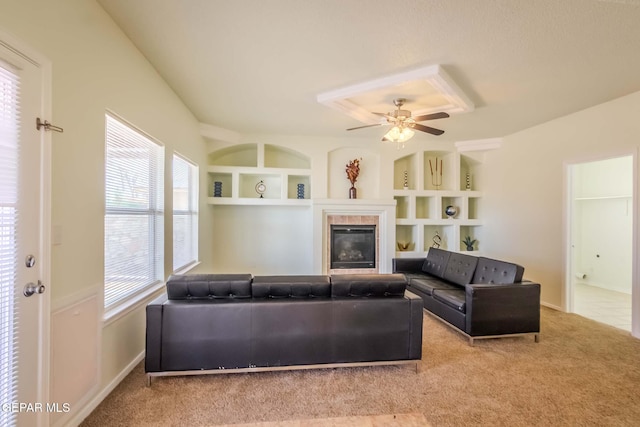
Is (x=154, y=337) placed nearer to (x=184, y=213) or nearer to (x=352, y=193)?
(x=184, y=213)

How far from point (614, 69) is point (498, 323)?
9.02ft

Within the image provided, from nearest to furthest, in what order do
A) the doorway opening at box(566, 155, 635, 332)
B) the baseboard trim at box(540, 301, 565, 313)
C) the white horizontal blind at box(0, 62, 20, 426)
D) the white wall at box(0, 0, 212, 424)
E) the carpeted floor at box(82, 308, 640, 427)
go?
the white horizontal blind at box(0, 62, 20, 426)
the white wall at box(0, 0, 212, 424)
the carpeted floor at box(82, 308, 640, 427)
the baseboard trim at box(540, 301, 565, 313)
the doorway opening at box(566, 155, 635, 332)

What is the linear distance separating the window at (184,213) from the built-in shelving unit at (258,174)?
2.01 feet

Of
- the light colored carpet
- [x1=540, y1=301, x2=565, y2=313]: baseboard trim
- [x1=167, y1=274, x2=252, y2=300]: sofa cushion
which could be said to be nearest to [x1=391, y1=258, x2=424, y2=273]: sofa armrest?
[x1=540, y1=301, x2=565, y2=313]: baseboard trim

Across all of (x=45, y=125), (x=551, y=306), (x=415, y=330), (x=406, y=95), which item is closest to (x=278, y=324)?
(x=415, y=330)

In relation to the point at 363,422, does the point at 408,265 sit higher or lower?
higher

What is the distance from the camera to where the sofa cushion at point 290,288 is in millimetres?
2236

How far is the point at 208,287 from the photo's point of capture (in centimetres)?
218

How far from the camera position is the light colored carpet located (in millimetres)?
1703

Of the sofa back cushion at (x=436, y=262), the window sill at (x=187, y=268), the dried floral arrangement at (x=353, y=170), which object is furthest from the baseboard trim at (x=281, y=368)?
the dried floral arrangement at (x=353, y=170)

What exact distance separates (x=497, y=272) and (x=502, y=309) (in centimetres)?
54

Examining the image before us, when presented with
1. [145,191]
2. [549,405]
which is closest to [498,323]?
[549,405]

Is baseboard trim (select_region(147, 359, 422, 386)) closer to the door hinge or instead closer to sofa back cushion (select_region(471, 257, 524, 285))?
sofa back cushion (select_region(471, 257, 524, 285))

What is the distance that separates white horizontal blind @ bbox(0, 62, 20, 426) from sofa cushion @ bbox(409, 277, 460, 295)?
12.2 feet
